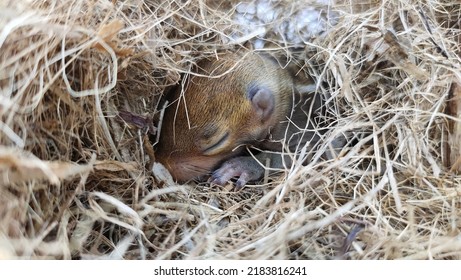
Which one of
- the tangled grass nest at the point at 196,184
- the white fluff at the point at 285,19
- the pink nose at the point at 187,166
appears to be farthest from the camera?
the white fluff at the point at 285,19

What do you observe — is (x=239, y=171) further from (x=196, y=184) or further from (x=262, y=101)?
(x=262, y=101)

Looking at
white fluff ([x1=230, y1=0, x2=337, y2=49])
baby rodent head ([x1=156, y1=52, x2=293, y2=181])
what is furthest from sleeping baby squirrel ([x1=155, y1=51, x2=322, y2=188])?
white fluff ([x1=230, y1=0, x2=337, y2=49])

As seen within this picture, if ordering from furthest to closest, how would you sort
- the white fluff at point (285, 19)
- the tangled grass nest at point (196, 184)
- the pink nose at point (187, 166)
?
the white fluff at point (285, 19) < the pink nose at point (187, 166) < the tangled grass nest at point (196, 184)

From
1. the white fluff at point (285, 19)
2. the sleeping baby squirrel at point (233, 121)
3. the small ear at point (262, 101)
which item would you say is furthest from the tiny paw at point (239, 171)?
the white fluff at point (285, 19)

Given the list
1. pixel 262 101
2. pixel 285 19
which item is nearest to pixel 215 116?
pixel 262 101

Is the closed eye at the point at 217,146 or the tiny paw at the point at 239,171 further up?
the closed eye at the point at 217,146

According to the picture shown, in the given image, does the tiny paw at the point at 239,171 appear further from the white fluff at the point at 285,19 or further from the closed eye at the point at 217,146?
the white fluff at the point at 285,19

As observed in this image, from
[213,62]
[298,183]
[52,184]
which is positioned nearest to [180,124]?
[213,62]
